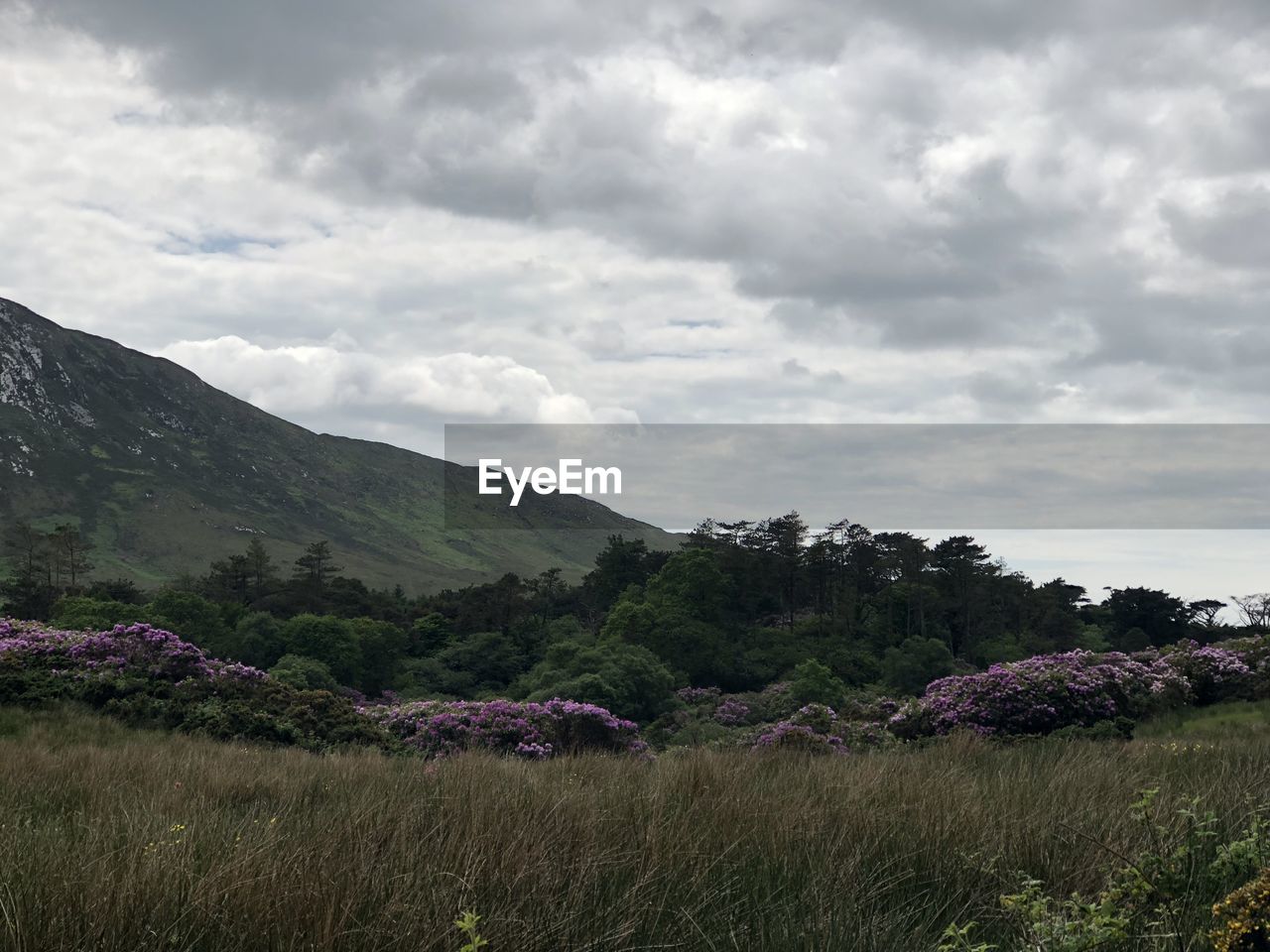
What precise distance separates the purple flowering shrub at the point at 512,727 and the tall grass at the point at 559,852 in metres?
9.07

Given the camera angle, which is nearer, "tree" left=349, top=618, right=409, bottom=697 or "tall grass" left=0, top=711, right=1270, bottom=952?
"tall grass" left=0, top=711, right=1270, bottom=952

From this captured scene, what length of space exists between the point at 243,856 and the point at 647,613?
40.2 meters

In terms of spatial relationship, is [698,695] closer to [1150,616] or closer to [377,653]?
[377,653]

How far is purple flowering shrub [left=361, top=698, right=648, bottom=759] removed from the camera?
16938mm

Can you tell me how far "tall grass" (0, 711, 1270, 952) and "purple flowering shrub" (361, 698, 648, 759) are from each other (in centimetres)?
907

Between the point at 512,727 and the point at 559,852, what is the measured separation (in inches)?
517

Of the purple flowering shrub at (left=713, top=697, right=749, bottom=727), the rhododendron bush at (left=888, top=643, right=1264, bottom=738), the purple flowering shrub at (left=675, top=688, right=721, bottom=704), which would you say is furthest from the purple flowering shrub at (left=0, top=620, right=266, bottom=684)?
the purple flowering shrub at (left=675, top=688, right=721, bottom=704)

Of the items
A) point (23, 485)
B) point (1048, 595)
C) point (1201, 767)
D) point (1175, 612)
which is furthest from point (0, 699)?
point (23, 485)

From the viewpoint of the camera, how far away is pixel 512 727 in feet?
56.8

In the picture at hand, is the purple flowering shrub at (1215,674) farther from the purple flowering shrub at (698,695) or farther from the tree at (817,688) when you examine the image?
the purple flowering shrub at (698,695)

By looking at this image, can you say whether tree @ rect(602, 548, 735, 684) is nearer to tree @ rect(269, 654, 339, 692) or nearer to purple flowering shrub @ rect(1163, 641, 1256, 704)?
tree @ rect(269, 654, 339, 692)

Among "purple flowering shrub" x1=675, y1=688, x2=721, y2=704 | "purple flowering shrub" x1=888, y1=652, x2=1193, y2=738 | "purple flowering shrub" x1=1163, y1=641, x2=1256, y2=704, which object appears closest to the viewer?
"purple flowering shrub" x1=888, y1=652, x2=1193, y2=738

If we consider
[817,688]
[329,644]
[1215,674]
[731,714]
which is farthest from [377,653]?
[1215,674]

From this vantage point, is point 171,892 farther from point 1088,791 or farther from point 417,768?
point 1088,791
